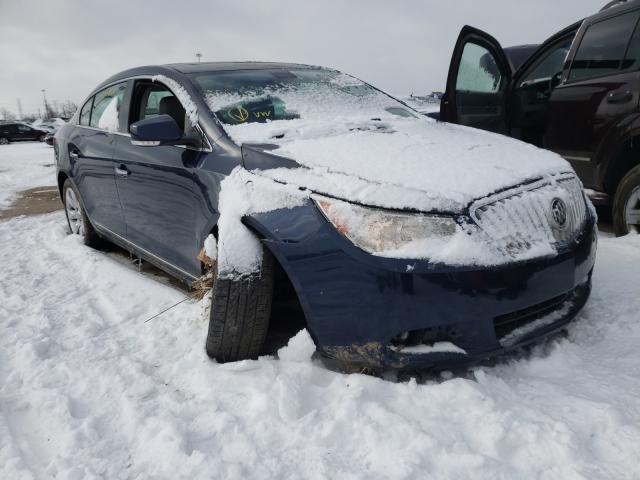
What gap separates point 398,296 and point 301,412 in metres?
0.57

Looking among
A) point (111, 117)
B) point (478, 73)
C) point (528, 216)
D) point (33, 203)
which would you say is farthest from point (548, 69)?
point (33, 203)

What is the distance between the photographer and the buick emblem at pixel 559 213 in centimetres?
204

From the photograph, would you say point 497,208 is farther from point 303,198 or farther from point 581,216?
point 303,198

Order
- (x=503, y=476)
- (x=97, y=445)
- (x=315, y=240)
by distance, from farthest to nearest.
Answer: (x=315, y=240) → (x=97, y=445) → (x=503, y=476)

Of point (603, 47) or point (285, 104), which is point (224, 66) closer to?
point (285, 104)

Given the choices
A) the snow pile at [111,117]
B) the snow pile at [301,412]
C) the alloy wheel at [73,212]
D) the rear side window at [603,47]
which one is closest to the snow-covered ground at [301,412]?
the snow pile at [301,412]

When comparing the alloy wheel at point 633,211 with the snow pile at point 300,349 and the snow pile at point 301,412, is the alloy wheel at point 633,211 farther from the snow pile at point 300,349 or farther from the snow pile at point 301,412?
the snow pile at point 300,349

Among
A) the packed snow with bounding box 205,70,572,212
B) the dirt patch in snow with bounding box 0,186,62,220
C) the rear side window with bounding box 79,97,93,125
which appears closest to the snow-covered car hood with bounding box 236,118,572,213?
the packed snow with bounding box 205,70,572,212

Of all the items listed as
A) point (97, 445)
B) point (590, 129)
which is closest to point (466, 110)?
point (590, 129)

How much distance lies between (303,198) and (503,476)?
1.16 m

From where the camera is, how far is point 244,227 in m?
2.12

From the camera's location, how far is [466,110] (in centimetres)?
477

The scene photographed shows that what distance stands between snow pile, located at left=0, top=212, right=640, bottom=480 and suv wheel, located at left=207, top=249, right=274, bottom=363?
8 centimetres

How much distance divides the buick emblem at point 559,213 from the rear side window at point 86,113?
364 centimetres
